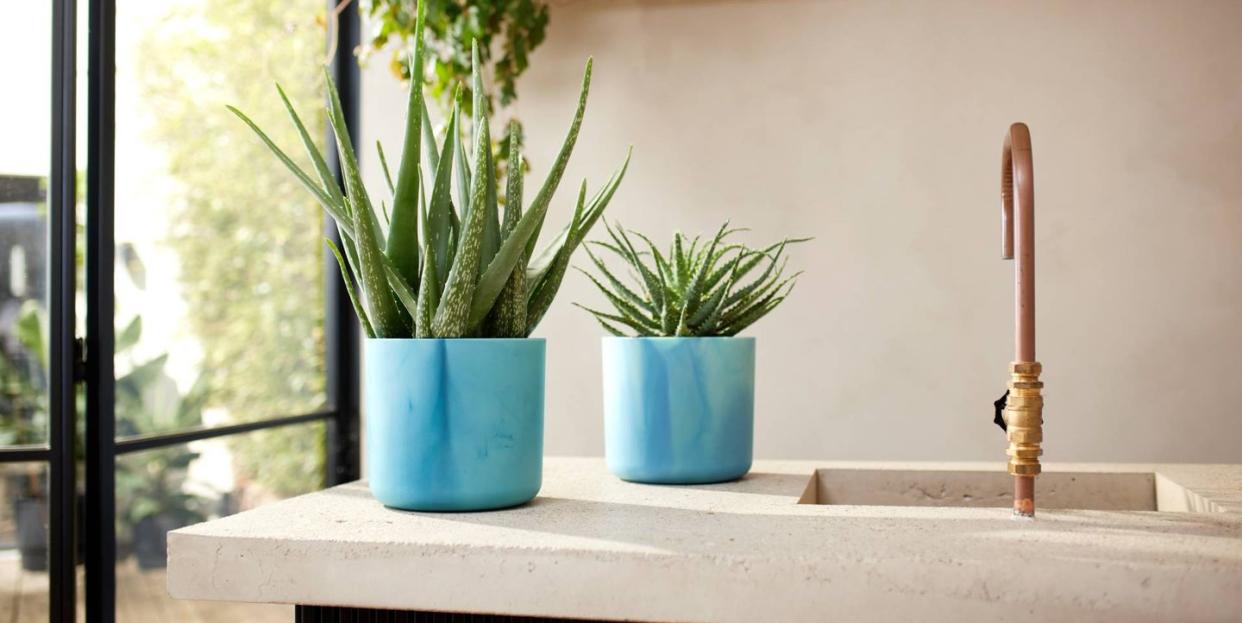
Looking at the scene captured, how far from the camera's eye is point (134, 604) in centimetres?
181

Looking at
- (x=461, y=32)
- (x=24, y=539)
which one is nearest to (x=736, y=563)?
(x=24, y=539)

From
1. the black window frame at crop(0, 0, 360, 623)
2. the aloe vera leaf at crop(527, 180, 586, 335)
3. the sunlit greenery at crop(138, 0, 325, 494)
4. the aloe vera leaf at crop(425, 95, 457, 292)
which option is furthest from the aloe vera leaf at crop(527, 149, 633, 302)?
the sunlit greenery at crop(138, 0, 325, 494)

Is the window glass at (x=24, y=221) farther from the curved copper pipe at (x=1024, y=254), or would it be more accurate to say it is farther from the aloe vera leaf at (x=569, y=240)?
the curved copper pipe at (x=1024, y=254)

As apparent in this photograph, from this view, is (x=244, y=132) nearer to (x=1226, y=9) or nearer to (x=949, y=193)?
(x=949, y=193)

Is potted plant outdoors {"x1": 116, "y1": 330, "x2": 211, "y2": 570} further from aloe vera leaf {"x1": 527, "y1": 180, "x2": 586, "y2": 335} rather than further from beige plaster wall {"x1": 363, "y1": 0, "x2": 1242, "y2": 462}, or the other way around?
aloe vera leaf {"x1": 527, "y1": 180, "x2": 586, "y2": 335}

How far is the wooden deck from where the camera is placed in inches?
62.4

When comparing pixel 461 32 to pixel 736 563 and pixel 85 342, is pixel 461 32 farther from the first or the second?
pixel 736 563

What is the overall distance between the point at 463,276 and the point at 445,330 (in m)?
0.06

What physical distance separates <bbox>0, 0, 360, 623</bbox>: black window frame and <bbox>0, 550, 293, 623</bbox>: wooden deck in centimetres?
3

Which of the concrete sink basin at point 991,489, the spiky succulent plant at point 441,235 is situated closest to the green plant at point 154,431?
the spiky succulent plant at point 441,235

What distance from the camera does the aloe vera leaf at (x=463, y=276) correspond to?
95 cm

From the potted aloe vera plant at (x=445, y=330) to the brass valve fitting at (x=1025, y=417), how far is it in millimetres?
440

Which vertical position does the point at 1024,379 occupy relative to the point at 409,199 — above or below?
below

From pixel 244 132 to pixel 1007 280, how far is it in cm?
170
